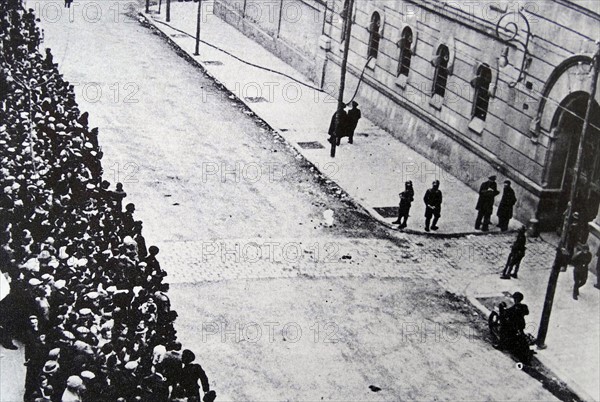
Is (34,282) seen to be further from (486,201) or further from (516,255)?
(486,201)

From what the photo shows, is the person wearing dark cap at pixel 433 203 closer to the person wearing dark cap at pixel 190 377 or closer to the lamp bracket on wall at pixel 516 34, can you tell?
the lamp bracket on wall at pixel 516 34

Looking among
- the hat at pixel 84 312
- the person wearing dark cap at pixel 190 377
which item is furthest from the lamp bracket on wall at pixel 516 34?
the hat at pixel 84 312

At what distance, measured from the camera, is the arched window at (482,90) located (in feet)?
75.5

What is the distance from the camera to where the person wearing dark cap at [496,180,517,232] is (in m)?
20.5

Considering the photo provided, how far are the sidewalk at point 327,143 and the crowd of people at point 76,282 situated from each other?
23.9 ft

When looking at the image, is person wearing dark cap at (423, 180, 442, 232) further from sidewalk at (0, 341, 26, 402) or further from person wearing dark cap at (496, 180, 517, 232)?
sidewalk at (0, 341, 26, 402)

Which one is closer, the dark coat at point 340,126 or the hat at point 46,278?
the hat at point 46,278

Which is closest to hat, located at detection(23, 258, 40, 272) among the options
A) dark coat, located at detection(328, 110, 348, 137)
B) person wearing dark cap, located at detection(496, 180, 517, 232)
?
person wearing dark cap, located at detection(496, 180, 517, 232)

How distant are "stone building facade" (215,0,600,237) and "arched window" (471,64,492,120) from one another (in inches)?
1.1

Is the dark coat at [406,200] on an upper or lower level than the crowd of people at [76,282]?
lower

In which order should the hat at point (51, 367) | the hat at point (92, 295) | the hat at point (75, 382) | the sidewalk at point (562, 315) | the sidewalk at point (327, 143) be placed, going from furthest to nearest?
the sidewalk at point (327, 143), the sidewalk at point (562, 315), the hat at point (92, 295), the hat at point (51, 367), the hat at point (75, 382)

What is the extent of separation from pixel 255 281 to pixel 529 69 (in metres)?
8.48

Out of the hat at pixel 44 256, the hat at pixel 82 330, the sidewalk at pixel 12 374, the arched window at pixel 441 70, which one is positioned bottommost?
the sidewalk at pixel 12 374

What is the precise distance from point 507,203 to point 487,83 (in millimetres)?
3897
